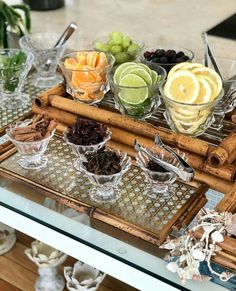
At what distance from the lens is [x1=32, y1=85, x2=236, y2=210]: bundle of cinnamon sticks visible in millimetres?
861

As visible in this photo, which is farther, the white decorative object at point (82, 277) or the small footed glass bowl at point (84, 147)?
the white decorative object at point (82, 277)

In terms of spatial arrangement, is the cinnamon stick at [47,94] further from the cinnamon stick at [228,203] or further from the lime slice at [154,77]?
the cinnamon stick at [228,203]

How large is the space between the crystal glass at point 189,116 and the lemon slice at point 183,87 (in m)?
0.01

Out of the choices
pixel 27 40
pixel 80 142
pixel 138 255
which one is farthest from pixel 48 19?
pixel 138 255

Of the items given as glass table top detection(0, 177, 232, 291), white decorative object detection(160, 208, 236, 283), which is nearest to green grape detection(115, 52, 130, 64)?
glass table top detection(0, 177, 232, 291)

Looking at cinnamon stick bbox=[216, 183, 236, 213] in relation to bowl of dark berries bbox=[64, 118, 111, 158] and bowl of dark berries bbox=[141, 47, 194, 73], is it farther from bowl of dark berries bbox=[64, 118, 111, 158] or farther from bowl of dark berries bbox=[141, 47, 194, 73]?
bowl of dark berries bbox=[141, 47, 194, 73]

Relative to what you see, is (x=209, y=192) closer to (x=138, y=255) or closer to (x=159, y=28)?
(x=138, y=255)

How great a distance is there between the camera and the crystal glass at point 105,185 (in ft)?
Answer: 2.74

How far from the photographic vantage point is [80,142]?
904mm

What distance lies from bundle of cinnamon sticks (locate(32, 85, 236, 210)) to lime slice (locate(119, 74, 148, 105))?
0.04 meters

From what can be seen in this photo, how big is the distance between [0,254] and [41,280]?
181mm

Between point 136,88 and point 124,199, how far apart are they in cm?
25

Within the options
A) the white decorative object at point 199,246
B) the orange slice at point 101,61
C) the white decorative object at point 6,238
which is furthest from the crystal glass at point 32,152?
the white decorative object at point 6,238

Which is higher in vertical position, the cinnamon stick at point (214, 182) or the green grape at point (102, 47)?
the green grape at point (102, 47)
